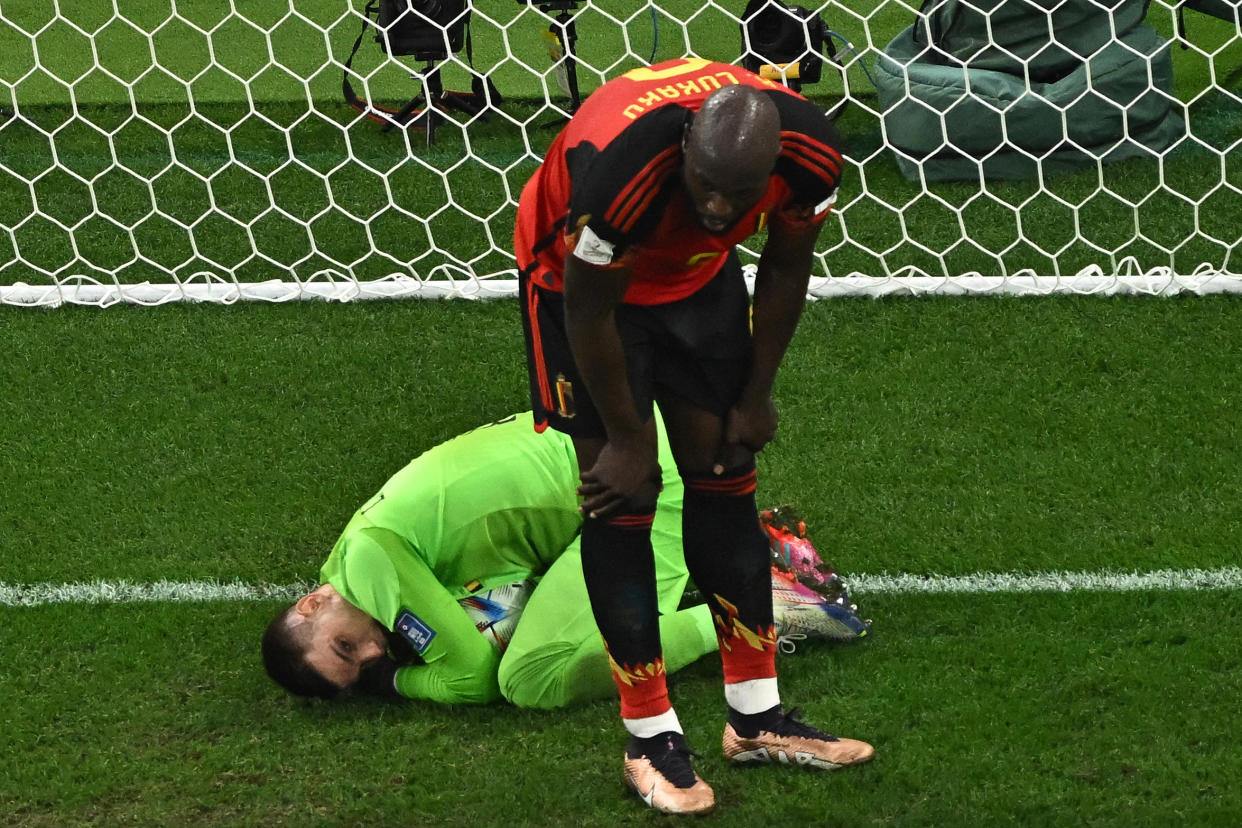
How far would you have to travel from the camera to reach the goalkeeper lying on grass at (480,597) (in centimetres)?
302

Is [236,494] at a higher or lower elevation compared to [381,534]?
lower

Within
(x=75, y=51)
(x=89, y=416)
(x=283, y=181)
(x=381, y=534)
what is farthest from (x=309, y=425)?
(x=75, y=51)

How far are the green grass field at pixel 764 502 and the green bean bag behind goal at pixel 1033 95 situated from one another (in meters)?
1.03

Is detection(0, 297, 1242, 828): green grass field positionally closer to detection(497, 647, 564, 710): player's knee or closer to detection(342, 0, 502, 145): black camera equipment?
detection(497, 647, 564, 710): player's knee

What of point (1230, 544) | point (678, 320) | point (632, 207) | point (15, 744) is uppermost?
→ point (632, 207)

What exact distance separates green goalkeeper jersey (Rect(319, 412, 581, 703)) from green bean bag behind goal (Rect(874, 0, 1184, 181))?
8.53ft

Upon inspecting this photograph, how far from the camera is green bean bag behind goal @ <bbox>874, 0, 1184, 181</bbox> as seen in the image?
5.44 m

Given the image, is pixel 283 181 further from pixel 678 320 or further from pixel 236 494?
pixel 678 320

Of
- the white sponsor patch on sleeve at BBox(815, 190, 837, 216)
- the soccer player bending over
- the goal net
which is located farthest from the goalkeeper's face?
the goal net

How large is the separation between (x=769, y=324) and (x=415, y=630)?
1.11 m

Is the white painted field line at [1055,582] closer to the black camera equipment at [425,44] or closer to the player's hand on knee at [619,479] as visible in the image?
the player's hand on knee at [619,479]

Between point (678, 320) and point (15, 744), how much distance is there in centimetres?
170

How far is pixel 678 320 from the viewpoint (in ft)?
7.82

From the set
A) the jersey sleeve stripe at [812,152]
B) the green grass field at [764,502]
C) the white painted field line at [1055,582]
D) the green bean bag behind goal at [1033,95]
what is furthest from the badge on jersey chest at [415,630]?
the green bean bag behind goal at [1033,95]
